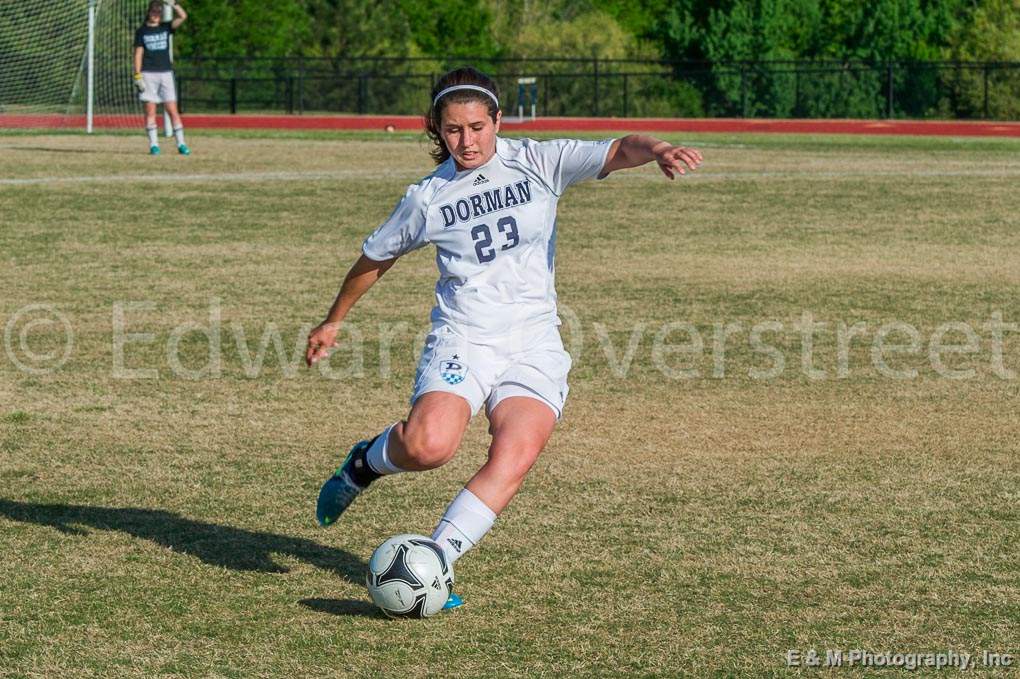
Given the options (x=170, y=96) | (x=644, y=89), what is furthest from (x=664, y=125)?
(x=170, y=96)

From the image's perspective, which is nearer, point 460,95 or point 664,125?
point 460,95

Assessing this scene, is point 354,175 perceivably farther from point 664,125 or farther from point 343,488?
point 664,125

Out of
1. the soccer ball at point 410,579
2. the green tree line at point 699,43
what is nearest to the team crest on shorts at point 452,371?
the soccer ball at point 410,579

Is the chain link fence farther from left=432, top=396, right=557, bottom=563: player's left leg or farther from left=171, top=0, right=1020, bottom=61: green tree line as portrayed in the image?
left=432, top=396, right=557, bottom=563: player's left leg

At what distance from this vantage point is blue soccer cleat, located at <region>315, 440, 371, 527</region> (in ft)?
18.4

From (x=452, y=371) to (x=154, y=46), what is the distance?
21.1m

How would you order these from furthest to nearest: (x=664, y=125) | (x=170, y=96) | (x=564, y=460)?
(x=664, y=125) < (x=170, y=96) < (x=564, y=460)

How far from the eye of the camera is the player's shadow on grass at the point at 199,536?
5773 millimetres

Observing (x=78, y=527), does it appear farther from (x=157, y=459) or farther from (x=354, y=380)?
(x=354, y=380)

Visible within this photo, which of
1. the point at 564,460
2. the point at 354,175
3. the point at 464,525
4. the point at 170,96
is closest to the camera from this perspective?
the point at 464,525

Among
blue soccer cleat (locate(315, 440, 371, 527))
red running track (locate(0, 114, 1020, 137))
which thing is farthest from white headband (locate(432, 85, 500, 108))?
red running track (locate(0, 114, 1020, 137))

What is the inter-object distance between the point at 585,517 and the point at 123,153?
20.5 m

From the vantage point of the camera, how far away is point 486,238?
549cm

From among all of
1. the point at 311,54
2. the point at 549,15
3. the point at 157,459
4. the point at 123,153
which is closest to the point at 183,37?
the point at 311,54
